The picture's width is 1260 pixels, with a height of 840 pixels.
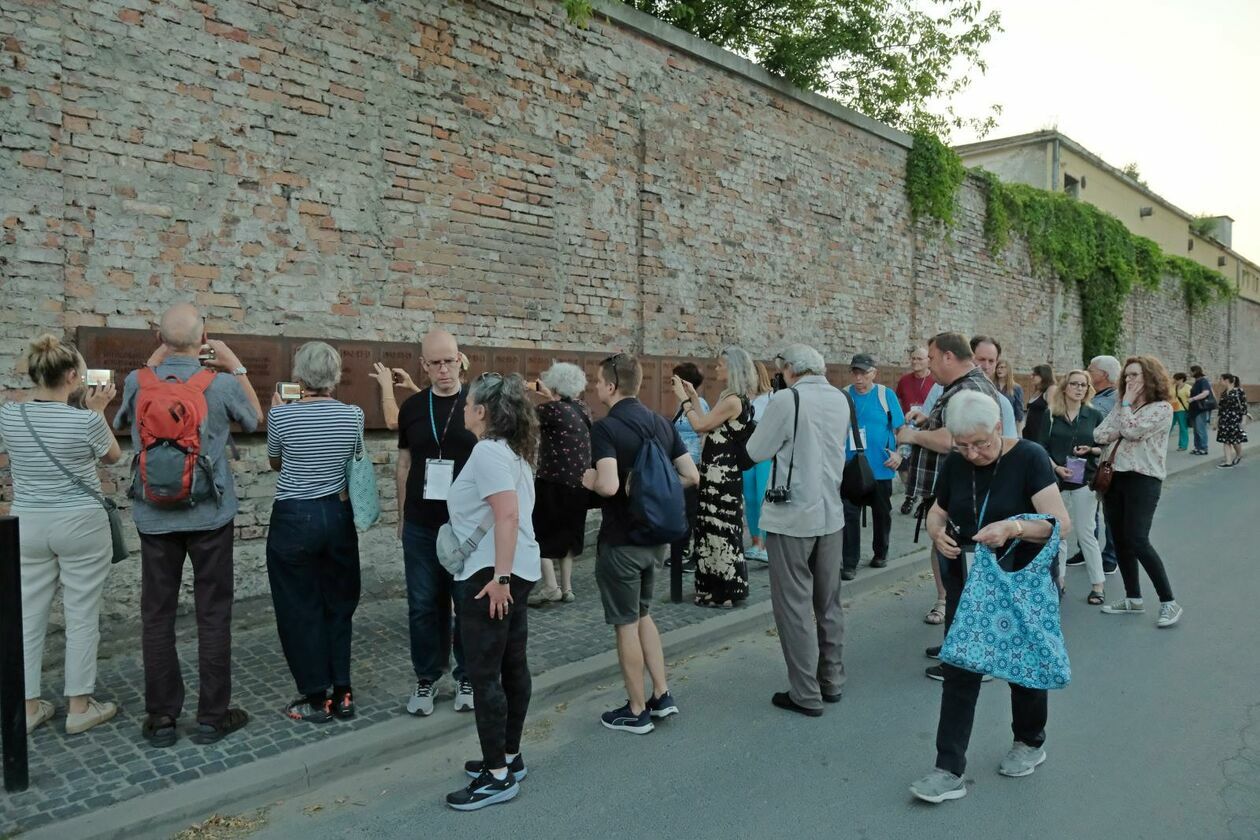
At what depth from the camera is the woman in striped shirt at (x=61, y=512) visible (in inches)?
163

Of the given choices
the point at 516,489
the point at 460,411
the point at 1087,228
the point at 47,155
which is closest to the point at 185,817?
the point at 516,489

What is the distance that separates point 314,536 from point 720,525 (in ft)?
10.9

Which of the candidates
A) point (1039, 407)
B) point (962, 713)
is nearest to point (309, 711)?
point (962, 713)

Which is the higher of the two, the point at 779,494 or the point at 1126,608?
the point at 779,494

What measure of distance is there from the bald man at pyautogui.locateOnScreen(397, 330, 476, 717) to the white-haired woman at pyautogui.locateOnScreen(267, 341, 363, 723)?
31 cm

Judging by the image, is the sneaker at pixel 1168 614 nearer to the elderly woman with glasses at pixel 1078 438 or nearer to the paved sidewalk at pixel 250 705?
the elderly woman with glasses at pixel 1078 438

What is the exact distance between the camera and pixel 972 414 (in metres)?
3.62

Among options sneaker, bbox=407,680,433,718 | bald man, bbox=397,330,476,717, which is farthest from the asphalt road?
bald man, bbox=397,330,476,717

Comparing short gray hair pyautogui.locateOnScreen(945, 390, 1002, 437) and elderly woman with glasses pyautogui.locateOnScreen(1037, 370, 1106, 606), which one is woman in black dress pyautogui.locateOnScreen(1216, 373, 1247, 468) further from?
short gray hair pyautogui.locateOnScreen(945, 390, 1002, 437)

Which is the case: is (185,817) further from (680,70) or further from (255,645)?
(680,70)

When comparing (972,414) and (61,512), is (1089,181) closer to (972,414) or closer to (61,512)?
(972,414)

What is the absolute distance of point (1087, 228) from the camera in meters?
19.0

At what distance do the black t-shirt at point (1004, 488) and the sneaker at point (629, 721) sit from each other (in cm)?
186

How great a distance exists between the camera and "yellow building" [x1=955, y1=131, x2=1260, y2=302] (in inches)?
1079
